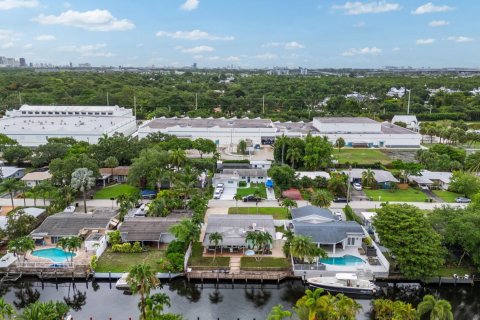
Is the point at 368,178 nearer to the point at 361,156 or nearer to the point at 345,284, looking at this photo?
the point at 361,156

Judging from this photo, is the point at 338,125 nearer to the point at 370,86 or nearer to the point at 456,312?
the point at 456,312

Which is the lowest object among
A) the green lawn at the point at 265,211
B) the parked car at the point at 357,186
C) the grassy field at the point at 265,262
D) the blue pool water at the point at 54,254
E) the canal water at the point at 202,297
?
the canal water at the point at 202,297

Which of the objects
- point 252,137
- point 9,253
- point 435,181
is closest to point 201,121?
point 252,137

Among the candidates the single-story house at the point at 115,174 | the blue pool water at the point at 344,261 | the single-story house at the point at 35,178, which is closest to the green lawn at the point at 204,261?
the blue pool water at the point at 344,261

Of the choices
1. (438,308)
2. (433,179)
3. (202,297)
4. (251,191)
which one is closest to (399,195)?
(433,179)

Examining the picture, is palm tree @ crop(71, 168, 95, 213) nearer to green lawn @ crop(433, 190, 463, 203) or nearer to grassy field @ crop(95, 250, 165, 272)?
grassy field @ crop(95, 250, 165, 272)

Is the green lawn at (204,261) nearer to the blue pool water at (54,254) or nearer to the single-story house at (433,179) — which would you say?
the blue pool water at (54,254)

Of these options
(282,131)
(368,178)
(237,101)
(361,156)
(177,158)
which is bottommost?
(361,156)
